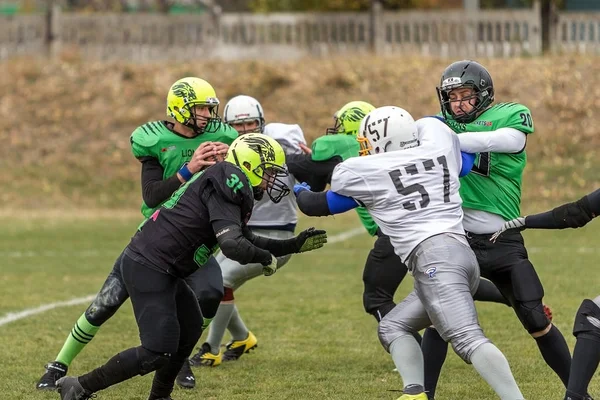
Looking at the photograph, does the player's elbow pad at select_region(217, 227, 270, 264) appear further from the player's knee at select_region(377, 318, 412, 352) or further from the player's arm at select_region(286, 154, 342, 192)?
the player's arm at select_region(286, 154, 342, 192)

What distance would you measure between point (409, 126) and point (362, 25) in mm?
16593

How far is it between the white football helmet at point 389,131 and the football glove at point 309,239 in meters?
0.56

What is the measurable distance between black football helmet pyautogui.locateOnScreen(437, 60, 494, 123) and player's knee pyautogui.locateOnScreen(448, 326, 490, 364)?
151 cm

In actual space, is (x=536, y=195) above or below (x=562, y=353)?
below

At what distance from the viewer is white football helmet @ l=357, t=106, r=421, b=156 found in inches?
212

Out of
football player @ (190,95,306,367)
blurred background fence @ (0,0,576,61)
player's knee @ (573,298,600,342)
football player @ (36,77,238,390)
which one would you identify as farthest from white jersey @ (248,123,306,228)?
blurred background fence @ (0,0,576,61)

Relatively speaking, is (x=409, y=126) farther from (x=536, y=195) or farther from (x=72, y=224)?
(x=536, y=195)

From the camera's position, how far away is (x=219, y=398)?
625 cm

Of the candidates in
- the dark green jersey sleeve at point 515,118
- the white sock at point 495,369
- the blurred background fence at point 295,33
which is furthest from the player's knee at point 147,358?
the blurred background fence at point 295,33

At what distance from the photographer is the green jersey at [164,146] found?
6504mm

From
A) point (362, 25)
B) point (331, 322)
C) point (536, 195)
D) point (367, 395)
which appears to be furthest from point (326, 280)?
A: point (362, 25)

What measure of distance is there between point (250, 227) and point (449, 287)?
245 cm

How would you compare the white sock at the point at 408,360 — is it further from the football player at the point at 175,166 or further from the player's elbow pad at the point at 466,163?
the football player at the point at 175,166

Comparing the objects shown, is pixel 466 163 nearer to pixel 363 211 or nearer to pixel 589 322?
pixel 589 322
